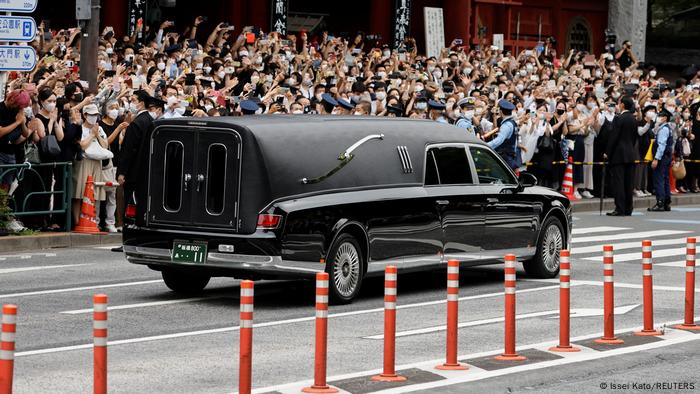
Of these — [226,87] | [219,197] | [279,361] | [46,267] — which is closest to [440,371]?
[279,361]

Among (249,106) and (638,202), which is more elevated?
(249,106)

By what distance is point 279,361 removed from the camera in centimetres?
1144

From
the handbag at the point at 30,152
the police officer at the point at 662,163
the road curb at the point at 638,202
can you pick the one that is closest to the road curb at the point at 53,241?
the handbag at the point at 30,152

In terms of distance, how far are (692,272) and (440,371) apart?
3234 millimetres

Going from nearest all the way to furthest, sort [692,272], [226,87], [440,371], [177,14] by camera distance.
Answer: [440,371] → [692,272] → [226,87] → [177,14]

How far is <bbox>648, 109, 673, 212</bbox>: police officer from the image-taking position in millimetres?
29969

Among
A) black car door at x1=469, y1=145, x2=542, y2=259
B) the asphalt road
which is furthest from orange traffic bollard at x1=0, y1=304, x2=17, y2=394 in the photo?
black car door at x1=469, y1=145, x2=542, y2=259

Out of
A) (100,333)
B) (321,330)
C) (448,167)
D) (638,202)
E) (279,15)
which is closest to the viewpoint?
(100,333)

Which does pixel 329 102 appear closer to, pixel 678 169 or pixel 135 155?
pixel 135 155

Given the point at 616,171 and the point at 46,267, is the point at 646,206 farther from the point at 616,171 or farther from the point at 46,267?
the point at 46,267

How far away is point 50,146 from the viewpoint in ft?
67.7

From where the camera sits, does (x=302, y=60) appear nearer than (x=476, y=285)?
No

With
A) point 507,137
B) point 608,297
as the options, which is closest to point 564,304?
point 608,297

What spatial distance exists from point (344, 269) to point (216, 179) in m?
1.51
